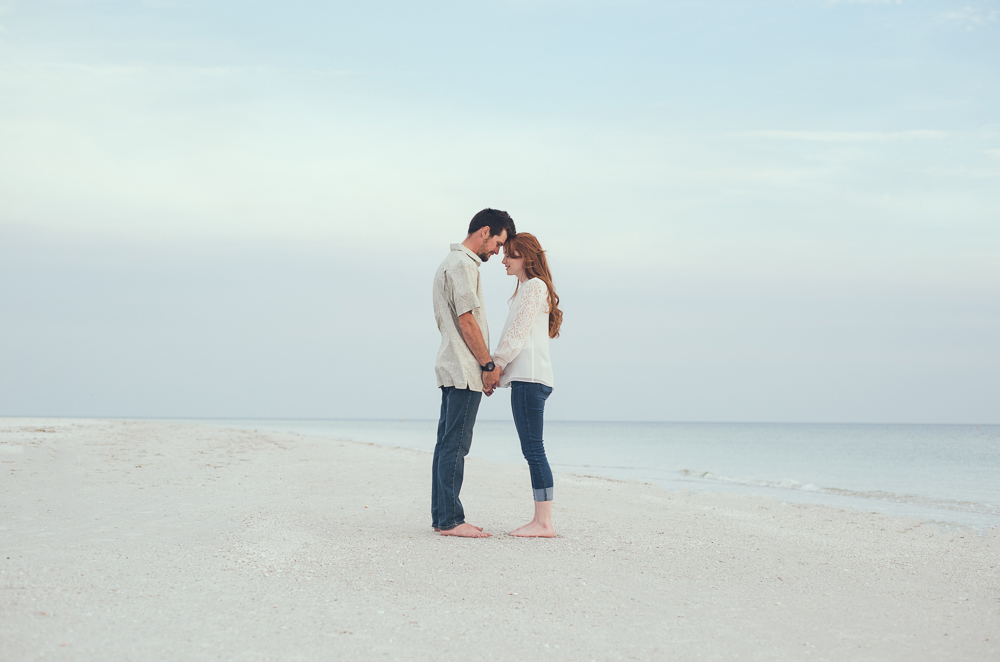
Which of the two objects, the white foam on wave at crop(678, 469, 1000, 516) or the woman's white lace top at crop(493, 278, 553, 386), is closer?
the woman's white lace top at crop(493, 278, 553, 386)

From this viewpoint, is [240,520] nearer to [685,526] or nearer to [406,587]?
[406,587]

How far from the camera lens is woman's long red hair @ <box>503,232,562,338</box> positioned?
15.1ft

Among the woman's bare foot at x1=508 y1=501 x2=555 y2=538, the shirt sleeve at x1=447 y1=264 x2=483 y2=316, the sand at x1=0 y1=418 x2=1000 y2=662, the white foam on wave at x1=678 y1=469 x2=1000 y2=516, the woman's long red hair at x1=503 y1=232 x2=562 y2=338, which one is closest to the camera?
the sand at x1=0 y1=418 x2=1000 y2=662

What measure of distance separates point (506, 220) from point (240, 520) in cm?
281

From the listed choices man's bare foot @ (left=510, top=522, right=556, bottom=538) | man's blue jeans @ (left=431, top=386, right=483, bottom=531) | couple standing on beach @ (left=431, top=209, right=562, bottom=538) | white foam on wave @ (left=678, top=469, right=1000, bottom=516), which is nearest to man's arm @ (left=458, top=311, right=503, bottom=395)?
couple standing on beach @ (left=431, top=209, right=562, bottom=538)

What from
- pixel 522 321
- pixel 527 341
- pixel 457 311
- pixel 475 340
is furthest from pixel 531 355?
pixel 457 311

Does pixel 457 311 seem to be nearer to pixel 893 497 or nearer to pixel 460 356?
pixel 460 356

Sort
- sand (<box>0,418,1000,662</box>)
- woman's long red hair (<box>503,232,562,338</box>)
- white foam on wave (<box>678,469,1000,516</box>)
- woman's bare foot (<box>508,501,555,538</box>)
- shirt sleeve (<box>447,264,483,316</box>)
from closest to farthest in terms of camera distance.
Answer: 1. sand (<box>0,418,1000,662</box>)
2. shirt sleeve (<box>447,264,483,316</box>)
3. woman's bare foot (<box>508,501,555,538</box>)
4. woman's long red hair (<box>503,232,562,338</box>)
5. white foam on wave (<box>678,469,1000,516</box>)

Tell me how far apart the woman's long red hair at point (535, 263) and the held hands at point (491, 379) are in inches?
17.7

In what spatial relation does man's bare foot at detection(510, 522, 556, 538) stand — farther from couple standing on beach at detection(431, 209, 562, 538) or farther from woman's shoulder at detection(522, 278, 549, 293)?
woman's shoulder at detection(522, 278, 549, 293)

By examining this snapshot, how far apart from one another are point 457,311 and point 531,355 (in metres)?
0.55

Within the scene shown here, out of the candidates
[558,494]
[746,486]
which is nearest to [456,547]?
[558,494]

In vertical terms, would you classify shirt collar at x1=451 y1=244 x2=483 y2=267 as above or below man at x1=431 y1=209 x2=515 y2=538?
above

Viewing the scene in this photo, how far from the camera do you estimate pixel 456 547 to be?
13.4 ft
